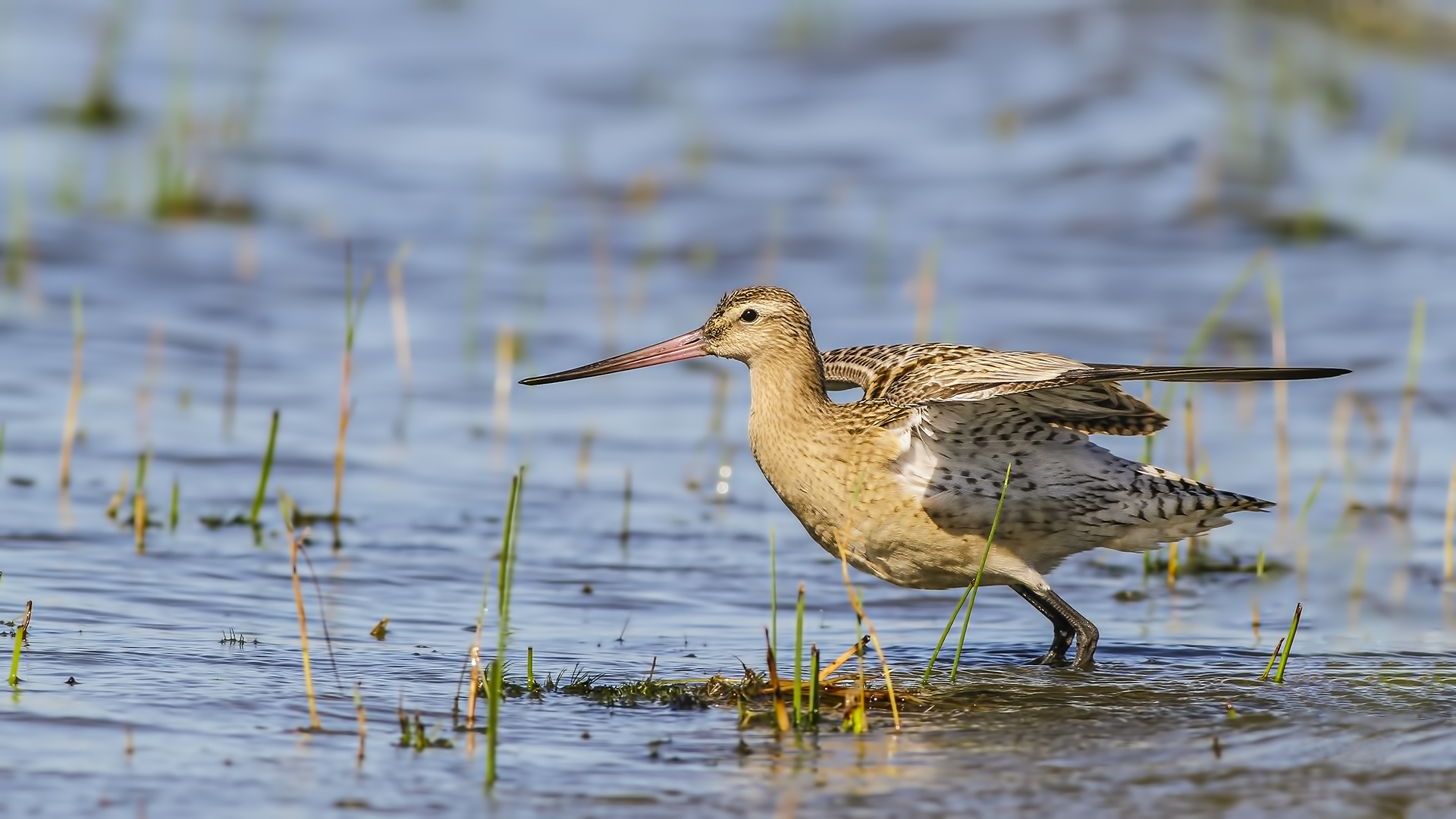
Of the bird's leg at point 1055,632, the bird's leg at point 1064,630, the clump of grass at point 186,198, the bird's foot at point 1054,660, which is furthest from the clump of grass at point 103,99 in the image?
the bird's foot at point 1054,660

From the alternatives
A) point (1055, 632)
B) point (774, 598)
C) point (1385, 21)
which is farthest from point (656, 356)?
point (1385, 21)

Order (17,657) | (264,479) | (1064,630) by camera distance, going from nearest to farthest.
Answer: (17,657) < (1064,630) < (264,479)

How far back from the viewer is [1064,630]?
18.2 feet

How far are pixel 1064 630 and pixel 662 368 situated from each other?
4.31 m

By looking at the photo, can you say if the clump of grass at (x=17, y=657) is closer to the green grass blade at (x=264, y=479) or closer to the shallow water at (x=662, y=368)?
the shallow water at (x=662, y=368)

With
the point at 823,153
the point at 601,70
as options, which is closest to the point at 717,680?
the point at 823,153

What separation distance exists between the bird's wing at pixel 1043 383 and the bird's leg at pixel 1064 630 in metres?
0.52

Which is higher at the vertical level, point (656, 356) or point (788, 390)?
point (656, 356)

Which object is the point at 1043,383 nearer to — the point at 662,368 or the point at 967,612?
the point at 967,612

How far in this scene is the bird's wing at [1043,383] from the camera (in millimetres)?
4715

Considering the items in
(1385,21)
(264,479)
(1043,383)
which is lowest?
(264,479)

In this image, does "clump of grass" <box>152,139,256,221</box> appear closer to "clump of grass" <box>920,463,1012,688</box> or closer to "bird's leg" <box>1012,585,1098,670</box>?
"clump of grass" <box>920,463,1012,688</box>

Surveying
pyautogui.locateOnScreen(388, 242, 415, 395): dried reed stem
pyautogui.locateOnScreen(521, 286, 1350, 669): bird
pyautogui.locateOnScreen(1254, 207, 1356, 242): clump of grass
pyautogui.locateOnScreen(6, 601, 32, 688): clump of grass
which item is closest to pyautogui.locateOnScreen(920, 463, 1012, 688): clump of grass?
pyautogui.locateOnScreen(521, 286, 1350, 669): bird

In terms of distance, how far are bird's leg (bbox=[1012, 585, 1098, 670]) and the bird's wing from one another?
0.52 m
